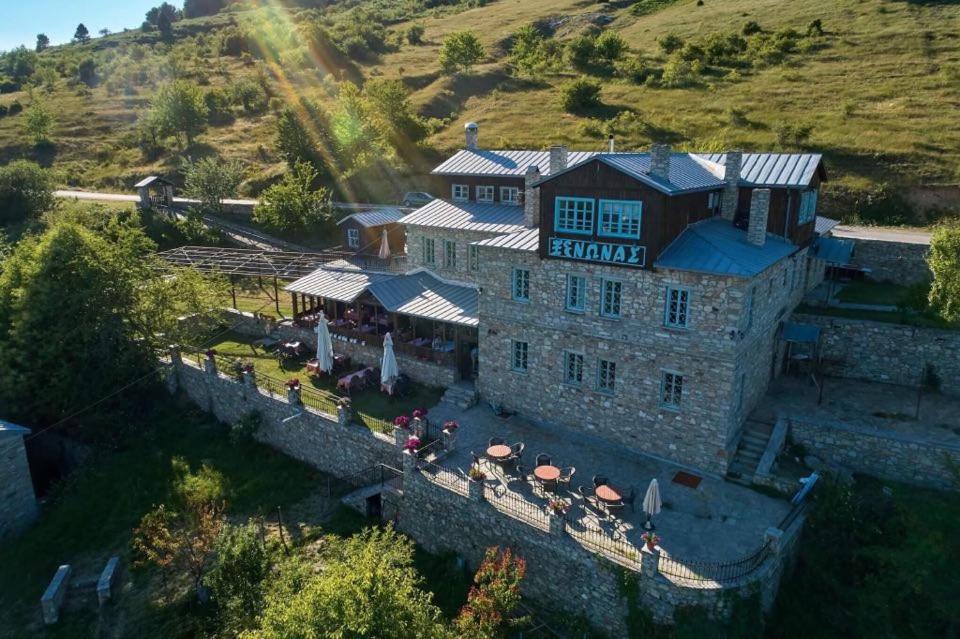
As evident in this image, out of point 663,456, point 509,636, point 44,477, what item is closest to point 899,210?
point 663,456

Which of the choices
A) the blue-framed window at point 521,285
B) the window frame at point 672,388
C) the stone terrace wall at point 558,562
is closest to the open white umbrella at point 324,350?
the stone terrace wall at point 558,562

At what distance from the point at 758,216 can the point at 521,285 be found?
29.6 ft

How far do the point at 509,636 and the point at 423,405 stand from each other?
1099 centimetres

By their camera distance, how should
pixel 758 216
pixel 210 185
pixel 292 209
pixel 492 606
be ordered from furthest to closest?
pixel 210 185
pixel 292 209
pixel 758 216
pixel 492 606

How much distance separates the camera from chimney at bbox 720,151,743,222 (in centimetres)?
2431

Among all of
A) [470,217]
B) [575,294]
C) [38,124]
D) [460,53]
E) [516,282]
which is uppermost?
[460,53]

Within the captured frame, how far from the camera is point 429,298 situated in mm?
30062

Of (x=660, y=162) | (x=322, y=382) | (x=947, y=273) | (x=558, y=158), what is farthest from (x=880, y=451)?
(x=322, y=382)

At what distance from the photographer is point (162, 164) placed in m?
75.8

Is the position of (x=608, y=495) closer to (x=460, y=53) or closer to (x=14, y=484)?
(x=14, y=484)

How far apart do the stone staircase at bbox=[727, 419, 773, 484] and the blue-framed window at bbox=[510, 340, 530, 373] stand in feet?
27.7

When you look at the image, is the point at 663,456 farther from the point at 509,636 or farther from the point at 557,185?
the point at 557,185

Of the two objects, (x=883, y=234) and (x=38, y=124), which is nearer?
(x=883, y=234)

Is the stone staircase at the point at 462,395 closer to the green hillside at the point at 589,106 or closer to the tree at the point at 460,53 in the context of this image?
the green hillside at the point at 589,106
